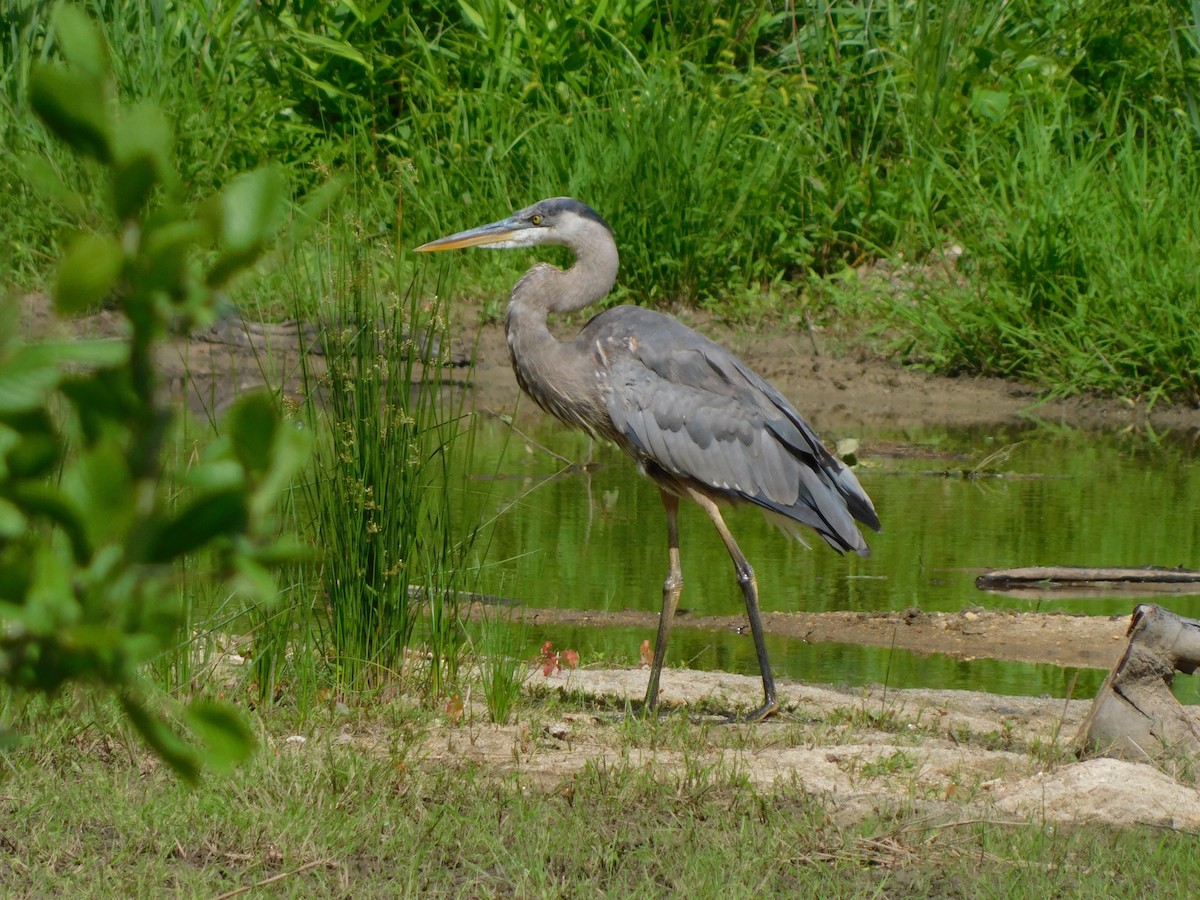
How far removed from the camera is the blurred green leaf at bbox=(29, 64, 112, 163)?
2.43ft

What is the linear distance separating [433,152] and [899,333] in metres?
3.62

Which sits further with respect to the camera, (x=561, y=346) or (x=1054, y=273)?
(x=1054, y=273)

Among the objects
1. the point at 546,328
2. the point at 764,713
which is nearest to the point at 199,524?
the point at 764,713

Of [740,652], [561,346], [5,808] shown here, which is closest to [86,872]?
[5,808]

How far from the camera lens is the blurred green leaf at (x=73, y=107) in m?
0.74

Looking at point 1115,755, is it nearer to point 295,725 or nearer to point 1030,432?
point 295,725

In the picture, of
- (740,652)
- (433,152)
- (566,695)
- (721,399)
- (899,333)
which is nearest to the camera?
(566,695)

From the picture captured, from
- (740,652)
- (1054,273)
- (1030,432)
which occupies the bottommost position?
(740,652)

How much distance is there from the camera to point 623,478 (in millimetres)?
8703

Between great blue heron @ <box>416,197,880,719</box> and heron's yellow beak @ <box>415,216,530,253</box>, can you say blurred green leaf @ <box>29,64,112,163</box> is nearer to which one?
great blue heron @ <box>416,197,880,719</box>

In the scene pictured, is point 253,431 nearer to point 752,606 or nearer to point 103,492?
point 103,492

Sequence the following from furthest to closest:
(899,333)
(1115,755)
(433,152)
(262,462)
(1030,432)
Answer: (433,152) < (899,333) < (1030,432) < (1115,755) < (262,462)

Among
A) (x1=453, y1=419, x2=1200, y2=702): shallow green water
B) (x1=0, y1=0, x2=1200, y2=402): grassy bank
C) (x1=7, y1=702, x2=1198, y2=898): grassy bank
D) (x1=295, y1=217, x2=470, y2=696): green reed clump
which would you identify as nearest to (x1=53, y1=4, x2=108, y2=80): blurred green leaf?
(x1=7, y1=702, x2=1198, y2=898): grassy bank

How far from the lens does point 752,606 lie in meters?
4.96
